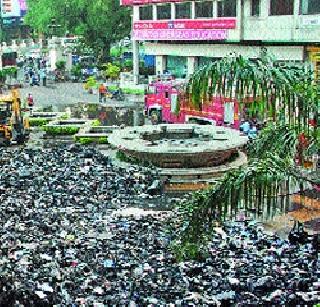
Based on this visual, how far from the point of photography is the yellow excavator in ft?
88.8

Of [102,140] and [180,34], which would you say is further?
[180,34]

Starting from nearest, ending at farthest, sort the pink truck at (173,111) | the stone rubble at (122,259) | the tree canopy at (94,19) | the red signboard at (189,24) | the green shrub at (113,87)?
the stone rubble at (122,259)
the pink truck at (173,111)
the red signboard at (189,24)
the green shrub at (113,87)
the tree canopy at (94,19)

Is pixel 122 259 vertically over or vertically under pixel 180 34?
under

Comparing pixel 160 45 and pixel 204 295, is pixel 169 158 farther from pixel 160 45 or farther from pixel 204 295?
pixel 160 45

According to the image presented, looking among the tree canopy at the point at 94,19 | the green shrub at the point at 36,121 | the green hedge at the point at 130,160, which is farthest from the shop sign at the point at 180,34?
the green hedge at the point at 130,160

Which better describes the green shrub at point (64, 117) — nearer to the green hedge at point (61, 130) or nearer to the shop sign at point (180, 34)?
the green hedge at point (61, 130)

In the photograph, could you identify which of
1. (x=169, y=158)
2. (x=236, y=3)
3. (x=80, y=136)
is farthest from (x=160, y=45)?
(x=169, y=158)

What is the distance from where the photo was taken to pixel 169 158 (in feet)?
69.3

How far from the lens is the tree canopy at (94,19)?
166ft

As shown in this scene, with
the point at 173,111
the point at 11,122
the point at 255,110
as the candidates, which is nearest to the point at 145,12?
the point at 173,111

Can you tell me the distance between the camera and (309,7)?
33.8m

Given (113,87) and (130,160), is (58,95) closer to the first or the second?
(113,87)

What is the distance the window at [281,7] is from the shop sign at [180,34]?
3.56m

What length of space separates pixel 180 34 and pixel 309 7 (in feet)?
31.9
